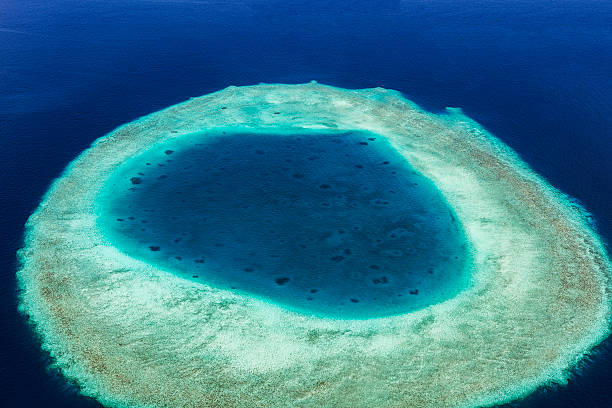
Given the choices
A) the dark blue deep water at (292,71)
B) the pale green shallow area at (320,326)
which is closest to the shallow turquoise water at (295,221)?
the pale green shallow area at (320,326)

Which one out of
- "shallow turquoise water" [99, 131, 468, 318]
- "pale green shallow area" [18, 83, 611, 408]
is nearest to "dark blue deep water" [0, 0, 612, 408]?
"pale green shallow area" [18, 83, 611, 408]

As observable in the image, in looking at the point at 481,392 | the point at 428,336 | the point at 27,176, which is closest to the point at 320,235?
the point at 428,336

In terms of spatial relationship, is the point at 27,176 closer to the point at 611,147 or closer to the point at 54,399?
the point at 54,399

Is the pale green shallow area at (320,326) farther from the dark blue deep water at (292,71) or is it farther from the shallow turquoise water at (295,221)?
the dark blue deep water at (292,71)

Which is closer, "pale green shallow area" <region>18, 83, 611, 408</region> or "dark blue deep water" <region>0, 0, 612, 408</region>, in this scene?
"pale green shallow area" <region>18, 83, 611, 408</region>

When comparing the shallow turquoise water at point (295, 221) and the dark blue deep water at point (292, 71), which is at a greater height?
the dark blue deep water at point (292, 71)

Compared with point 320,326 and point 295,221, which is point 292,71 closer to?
point 295,221

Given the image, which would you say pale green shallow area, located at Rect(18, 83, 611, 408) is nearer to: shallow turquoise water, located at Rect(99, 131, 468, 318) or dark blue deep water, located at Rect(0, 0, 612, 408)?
shallow turquoise water, located at Rect(99, 131, 468, 318)

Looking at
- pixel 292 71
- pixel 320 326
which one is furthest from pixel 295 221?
pixel 292 71
